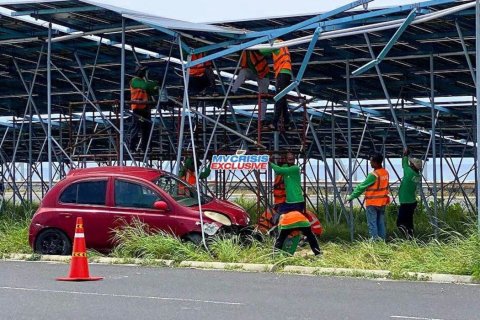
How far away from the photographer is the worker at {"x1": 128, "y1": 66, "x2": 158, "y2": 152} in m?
20.3

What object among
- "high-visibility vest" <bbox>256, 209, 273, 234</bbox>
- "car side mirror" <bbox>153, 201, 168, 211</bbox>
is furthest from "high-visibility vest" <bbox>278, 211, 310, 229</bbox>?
"high-visibility vest" <bbox>256, 209, 273, 234</bbox>

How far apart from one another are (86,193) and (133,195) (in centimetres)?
82

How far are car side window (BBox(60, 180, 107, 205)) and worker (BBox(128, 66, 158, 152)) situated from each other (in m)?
3.09

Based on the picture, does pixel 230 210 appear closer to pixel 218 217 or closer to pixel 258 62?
pixel 218 217

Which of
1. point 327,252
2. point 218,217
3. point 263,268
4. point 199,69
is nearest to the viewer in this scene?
point 263,268

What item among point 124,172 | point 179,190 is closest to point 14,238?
point 124,172

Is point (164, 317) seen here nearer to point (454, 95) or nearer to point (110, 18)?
point (110, 18)

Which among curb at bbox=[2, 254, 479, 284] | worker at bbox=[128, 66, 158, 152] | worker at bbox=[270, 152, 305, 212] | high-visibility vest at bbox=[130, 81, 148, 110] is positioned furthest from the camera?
high-visibility vest at bbox=[130, 81, 148, 110]

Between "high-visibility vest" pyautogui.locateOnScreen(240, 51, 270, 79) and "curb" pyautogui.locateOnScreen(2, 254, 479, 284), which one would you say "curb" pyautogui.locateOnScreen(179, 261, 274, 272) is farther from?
"high-visibility vest" pyautogui.locateOnScreen(240, 51, 270, 79)

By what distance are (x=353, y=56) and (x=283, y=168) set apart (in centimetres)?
414

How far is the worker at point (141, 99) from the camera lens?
2034 cm

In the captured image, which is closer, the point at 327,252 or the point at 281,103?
the point at 327,252

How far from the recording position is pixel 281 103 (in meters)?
18.4

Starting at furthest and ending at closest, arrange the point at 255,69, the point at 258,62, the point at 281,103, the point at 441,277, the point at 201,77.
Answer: the point at 201,77
the point at 255,69
the point at 258,62
the point at 281,103
the point at 441,277
